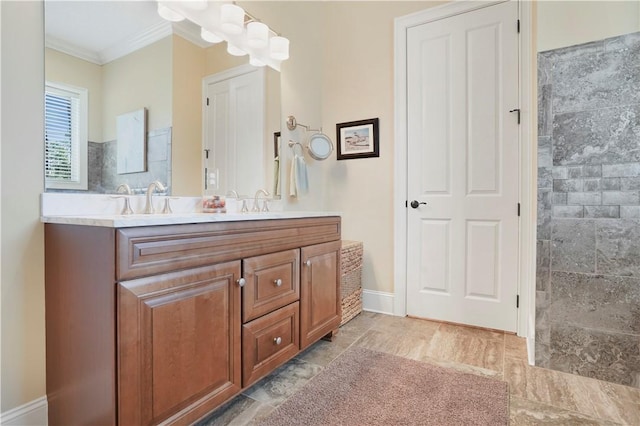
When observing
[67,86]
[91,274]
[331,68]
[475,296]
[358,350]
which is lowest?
[358,350]

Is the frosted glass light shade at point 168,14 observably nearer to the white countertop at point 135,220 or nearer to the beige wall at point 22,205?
the beige wall at point 22,205

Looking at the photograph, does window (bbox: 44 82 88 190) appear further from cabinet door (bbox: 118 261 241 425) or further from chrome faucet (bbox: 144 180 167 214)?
cabinet door (bbox: 118 261 241 425)

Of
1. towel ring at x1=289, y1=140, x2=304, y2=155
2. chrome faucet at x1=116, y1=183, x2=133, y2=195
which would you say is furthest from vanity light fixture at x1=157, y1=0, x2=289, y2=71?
chrome faucet at x1=116, y1=183, x2=133, y2=195

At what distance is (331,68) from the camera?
3062mm

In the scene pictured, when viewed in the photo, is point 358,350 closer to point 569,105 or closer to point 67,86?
point 569,105

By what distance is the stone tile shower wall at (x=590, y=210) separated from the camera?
170 centimetres

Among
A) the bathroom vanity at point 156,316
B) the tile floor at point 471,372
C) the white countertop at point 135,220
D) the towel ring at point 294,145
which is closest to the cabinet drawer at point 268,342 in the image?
the bathroom vanity at point 156,316

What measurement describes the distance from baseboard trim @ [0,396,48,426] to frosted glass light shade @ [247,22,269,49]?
2.23 metres

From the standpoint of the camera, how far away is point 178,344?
3.98ft

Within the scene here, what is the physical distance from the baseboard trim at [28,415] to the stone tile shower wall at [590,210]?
2.41m

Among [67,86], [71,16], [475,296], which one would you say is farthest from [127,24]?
[475,296]

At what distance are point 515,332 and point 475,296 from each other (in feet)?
1.11

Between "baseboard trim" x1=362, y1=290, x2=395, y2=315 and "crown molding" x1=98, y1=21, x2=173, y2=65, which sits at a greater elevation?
"crown molding" x1=98, y1=21, x2=173, y2=65

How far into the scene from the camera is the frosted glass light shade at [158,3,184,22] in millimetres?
1741
